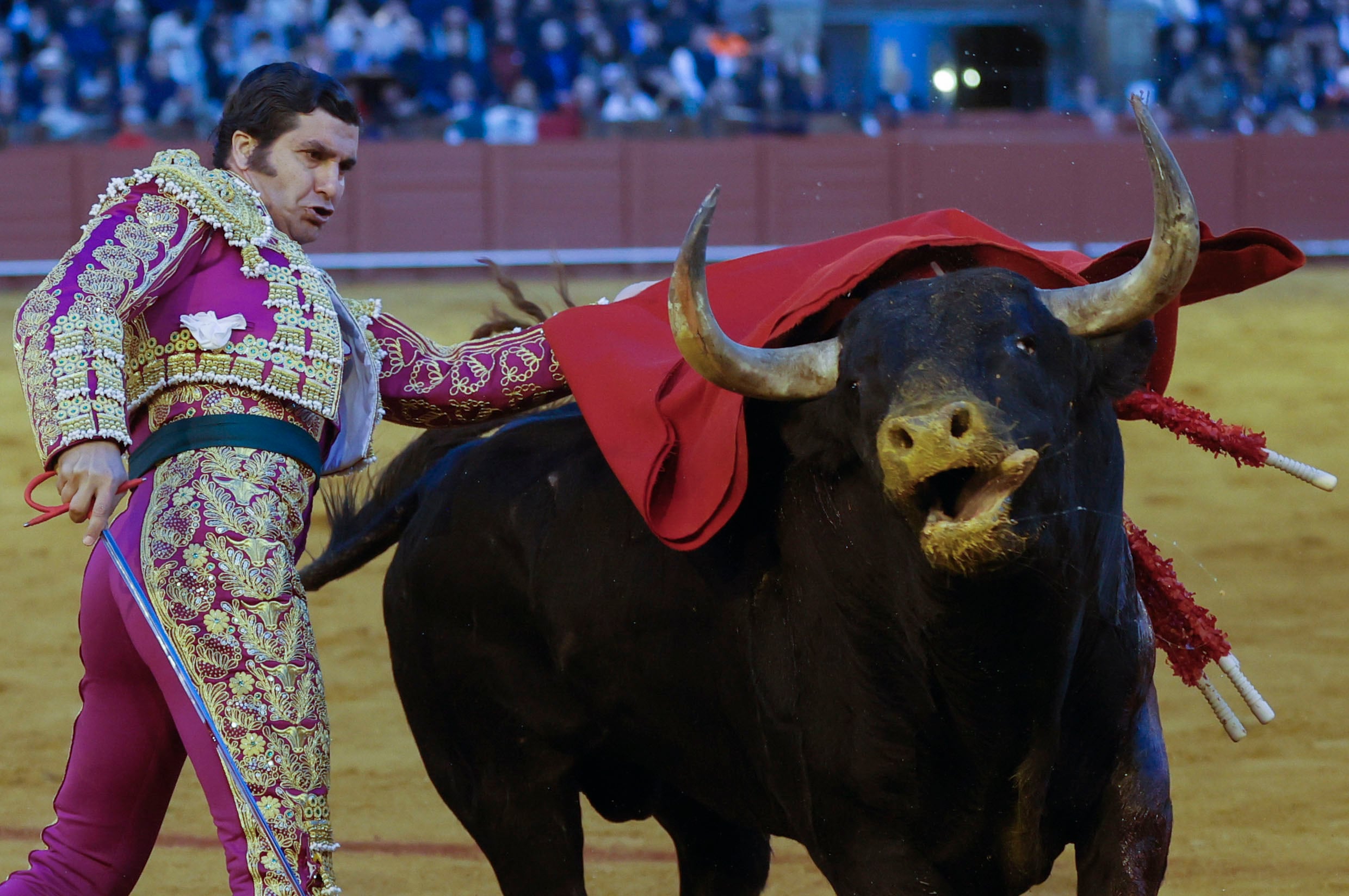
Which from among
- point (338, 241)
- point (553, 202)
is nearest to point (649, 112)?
point (553, 202)

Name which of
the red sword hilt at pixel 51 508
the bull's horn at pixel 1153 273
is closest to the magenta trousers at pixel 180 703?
the red sword hilt at pixel 51 508

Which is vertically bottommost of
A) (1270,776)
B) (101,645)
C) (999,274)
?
(1270,776)

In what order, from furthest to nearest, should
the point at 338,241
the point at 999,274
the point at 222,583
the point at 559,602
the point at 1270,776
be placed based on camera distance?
the point at 338,241 < the point at 1270,776 < the point at 559,602 < the point at 222,583 < the point at 999,274

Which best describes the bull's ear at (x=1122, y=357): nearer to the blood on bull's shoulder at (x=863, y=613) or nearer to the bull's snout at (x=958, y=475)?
the blood on bull's shoulder at (x=863, y=613)

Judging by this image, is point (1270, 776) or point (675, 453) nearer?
point (675, 453)

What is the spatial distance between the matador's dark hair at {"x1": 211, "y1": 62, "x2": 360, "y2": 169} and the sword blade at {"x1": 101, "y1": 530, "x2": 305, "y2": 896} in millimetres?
579

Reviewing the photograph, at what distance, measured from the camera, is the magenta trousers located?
2215 millimetres

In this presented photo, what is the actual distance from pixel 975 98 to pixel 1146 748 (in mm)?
12958

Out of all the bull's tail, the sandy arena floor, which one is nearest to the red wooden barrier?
the sandy arena floor

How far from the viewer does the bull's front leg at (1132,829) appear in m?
2.22

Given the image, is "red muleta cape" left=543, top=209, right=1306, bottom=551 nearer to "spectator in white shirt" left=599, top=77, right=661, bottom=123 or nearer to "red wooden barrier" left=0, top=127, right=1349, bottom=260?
"red wooden barrier" left=0, top=127, right=1349, bottom=260

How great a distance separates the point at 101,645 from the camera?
7.63 ft

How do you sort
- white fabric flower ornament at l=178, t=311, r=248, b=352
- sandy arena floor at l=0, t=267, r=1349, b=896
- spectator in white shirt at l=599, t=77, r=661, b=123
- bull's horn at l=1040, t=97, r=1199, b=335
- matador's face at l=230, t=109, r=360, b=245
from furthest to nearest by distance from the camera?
spectator in white shirt at l=599, t=77, r=661, b=123 < sandy arena floor at l=0, t=267, r=1349, b=896 < matador's face at l=230, t=109, r=360, b=245 < white fabric flower ornament at l=178, t=311, r=248, b=352 < bull's horn at l=1040, t=97, r=1199, b=335

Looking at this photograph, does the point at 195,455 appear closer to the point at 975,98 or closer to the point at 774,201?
the point at 774,201
